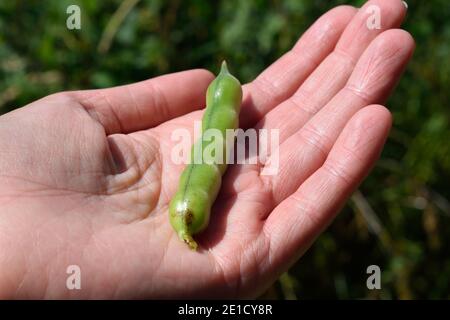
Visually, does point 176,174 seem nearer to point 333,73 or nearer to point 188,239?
point 188,239

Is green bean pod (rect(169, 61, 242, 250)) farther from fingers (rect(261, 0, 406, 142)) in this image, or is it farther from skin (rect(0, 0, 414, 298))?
fingers (rect(261, 0, 406, 142))

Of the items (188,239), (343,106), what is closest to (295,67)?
(343,106)

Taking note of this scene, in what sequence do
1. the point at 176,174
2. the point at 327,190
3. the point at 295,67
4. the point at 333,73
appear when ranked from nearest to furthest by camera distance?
the point at 327,190, the point at 176,174, the point at 333,73, the point at 295,67

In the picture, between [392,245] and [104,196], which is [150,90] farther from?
[392,245]

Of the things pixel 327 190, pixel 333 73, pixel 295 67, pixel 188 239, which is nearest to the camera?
pixel 188 239

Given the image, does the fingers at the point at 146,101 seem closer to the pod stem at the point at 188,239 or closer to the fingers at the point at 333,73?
the fingers at the point at 333,73

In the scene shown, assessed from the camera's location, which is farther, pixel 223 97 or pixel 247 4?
pixel 247 4
